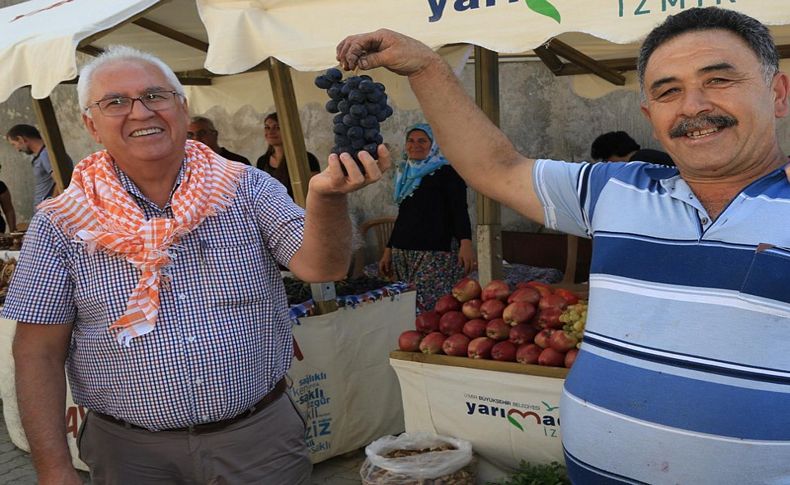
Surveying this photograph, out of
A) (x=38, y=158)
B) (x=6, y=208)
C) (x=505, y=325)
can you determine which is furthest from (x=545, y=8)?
(x=6, y=208)

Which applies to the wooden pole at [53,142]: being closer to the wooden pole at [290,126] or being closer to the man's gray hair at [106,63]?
the wooden pole at [290,126]

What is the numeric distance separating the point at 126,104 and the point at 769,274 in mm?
1677

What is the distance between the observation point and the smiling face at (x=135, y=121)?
2.08 metres

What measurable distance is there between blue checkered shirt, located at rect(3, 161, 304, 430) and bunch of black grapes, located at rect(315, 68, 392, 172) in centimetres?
55

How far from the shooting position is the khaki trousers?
6.96ft

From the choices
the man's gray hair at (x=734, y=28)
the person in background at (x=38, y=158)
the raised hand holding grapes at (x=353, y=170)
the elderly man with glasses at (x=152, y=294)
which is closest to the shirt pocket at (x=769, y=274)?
the man's gray hair at (x=734, y=28)

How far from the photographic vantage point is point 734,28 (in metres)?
1.56

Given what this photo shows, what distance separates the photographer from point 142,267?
2.02 metres

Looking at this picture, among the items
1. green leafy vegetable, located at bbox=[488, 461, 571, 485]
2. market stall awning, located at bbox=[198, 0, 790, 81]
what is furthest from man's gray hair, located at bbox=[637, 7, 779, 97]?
green leafy vegetable, located at bbox=[488, 461, 571, 485]

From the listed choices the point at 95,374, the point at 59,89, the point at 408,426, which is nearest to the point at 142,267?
the point at 95,374

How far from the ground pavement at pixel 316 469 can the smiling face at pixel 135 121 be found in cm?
250

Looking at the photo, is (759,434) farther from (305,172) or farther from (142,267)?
(305,172)

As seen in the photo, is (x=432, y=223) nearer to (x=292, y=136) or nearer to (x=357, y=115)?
(x=292, y=136)

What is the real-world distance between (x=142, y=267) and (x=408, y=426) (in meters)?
1.98
